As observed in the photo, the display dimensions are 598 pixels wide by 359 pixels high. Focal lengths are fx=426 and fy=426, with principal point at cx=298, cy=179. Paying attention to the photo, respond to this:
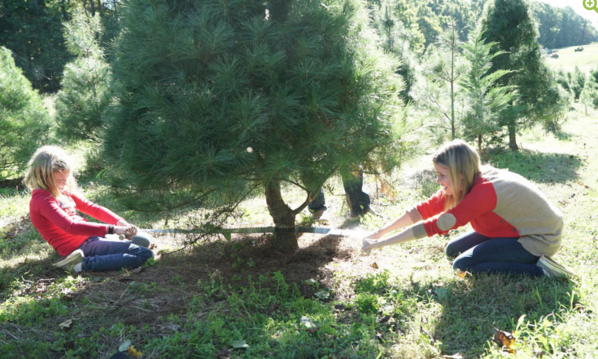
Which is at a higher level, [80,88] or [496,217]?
[80,88]

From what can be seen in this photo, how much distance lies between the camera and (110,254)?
3855mm

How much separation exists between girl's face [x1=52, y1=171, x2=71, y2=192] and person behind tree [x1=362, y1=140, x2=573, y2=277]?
265cm

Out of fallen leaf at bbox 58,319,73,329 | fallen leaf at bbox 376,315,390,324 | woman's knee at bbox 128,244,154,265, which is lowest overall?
fallen leaf at bbox 376,315,390,324

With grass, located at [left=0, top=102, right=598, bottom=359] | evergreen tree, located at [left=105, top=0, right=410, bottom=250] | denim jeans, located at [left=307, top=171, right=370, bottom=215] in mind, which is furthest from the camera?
denim jeans, located at [left=307, top=171, right=370, bottom=215]

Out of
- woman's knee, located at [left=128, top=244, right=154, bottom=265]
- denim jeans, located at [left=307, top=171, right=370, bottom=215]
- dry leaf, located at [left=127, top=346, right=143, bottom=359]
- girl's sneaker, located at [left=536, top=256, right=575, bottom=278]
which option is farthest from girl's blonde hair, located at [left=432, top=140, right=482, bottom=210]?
woman's knee, located at [left=128, top=244, right=154, bottom=265]

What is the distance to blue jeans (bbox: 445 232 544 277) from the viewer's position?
10.6ft

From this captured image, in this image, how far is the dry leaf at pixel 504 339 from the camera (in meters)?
2.33

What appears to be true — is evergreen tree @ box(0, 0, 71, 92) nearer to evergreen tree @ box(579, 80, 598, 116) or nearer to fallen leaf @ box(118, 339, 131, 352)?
fallen leaf @ box(118, 339, 131, 352)

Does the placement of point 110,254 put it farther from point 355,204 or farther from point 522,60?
point 522,60

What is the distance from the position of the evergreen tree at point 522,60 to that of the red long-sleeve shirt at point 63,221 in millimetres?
9217

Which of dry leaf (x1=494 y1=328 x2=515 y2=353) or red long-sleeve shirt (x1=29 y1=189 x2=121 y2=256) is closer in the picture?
dry leaf (x1=494 y1=328 x2=515 y2=353)

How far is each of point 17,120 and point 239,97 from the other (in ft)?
23.3

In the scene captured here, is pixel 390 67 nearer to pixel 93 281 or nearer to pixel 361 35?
pixel 361 35


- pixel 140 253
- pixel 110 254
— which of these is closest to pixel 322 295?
pixel 140 253
